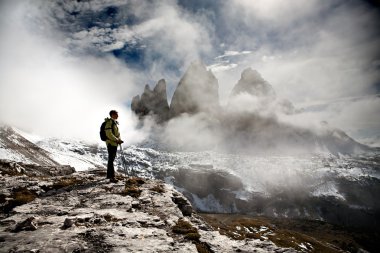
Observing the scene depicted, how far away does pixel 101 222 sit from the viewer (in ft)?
43.6

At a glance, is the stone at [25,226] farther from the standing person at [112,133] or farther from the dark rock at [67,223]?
the standing person at [112,133]

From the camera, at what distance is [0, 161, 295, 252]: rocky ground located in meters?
10.7

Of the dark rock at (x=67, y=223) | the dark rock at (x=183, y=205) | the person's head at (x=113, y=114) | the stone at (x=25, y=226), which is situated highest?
the person's head at (x=113, y=114)

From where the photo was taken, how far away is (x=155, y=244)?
11312 millimetres

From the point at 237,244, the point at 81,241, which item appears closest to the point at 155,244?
the point at 81,241

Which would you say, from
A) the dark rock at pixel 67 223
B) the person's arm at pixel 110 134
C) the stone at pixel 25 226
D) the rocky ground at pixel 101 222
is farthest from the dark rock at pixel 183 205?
the stone at pixel 25 226

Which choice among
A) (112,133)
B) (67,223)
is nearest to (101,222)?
(67,223)

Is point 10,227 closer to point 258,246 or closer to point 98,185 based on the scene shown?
point 98,185

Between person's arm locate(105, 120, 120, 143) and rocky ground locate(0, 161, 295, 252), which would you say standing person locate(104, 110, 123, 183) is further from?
rocky ground locate(0, 161, 295, 252)

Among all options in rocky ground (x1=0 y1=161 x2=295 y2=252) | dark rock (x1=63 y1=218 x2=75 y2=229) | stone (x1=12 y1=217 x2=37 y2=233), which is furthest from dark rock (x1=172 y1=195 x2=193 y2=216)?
stone (x1=12 y1=217 x2=37 y2=233)

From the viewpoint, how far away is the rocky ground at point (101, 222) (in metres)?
10.7

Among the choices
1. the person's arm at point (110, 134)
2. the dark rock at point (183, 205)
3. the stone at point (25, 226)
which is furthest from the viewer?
the person's arm at point (110, 134)

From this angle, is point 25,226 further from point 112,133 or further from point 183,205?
point 112,133

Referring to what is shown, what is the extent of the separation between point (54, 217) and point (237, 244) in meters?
9.39
